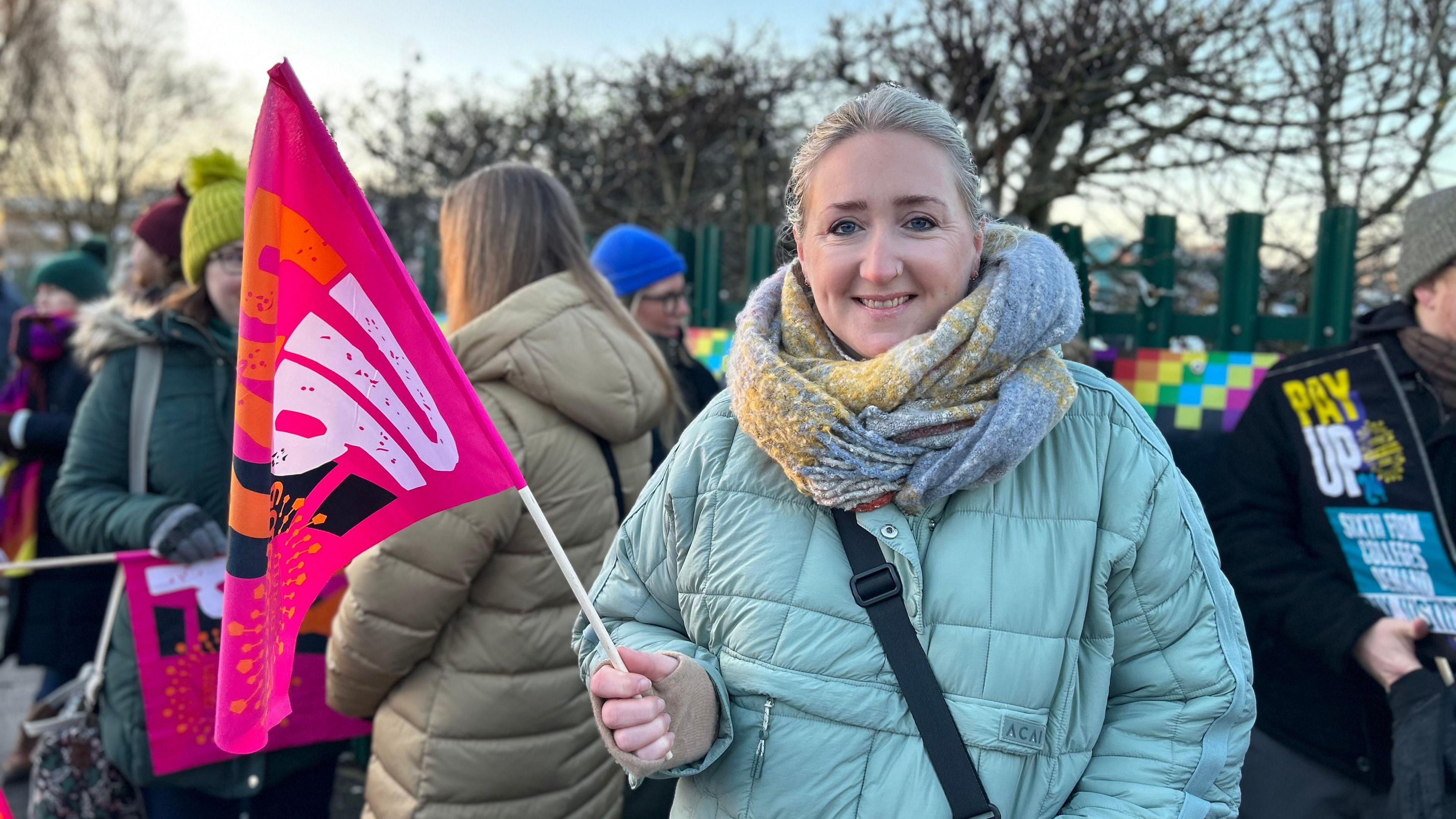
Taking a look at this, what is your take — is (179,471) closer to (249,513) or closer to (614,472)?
(614,472)

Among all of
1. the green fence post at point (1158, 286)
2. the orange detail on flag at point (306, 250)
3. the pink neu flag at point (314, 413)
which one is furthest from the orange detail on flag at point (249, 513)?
the green fence post at point (1158, 286)

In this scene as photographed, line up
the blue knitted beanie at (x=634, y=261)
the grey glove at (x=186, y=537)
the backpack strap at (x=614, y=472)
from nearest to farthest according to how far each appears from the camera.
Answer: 1. the backpack strap at (x=614, y=472)
2. the grey glove at (x=186, y=537)
3. the blue knitted beanie at (x=634, y=261)

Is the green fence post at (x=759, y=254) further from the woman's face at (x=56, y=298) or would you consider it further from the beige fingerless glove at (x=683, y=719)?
the woman's face at (x=56, y=298)

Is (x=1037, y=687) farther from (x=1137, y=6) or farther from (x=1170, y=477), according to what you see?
(x=1137, y=6)

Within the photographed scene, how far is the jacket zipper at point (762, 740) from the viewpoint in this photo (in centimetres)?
142

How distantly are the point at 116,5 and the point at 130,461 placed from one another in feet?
78.6

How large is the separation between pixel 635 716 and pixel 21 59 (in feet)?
76.2

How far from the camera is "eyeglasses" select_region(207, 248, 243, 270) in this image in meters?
2.86

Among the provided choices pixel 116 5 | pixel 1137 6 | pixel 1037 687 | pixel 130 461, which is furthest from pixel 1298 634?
pixel 116 5

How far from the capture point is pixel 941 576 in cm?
140

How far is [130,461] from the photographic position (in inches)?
109

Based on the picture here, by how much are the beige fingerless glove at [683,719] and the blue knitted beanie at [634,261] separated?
9.31 feet

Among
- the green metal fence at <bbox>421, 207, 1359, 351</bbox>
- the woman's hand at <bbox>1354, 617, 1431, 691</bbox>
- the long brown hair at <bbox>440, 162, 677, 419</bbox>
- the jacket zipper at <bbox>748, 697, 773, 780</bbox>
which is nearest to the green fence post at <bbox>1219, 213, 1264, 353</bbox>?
the green metal fence at <bbox>421, 207, 1359, 351</bbox>

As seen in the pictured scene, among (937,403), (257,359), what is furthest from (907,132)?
(257,359)
